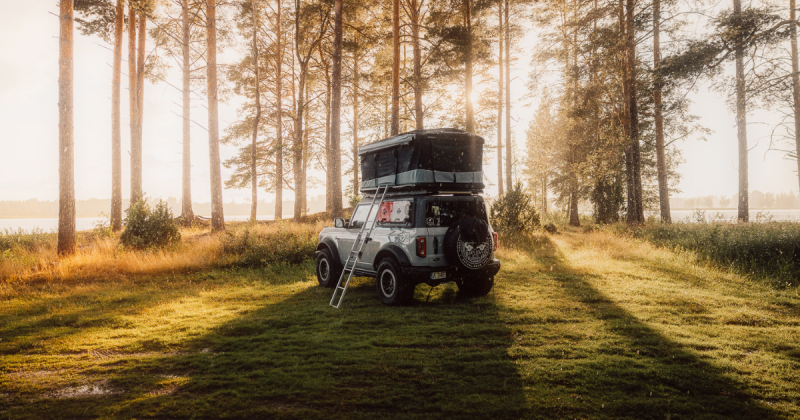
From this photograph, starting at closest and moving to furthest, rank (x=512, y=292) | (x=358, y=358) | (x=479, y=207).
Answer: (x=358, y=358), (x=479, y=207), (x=512, y=292)

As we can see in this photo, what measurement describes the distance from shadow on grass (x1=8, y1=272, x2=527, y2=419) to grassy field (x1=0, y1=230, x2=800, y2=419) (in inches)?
0.8

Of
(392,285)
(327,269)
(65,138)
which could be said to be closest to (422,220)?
(392,285)

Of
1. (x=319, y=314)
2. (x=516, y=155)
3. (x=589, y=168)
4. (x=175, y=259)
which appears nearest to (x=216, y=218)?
(x=175, y=259)

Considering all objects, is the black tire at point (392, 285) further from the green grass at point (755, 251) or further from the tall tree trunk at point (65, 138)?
the tall tree trunk at point (65, 138)

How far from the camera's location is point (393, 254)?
22.4 ft

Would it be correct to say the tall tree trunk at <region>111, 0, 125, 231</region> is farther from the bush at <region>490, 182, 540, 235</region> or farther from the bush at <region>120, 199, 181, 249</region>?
the bush at <region>490, 182, 540, 235</region>

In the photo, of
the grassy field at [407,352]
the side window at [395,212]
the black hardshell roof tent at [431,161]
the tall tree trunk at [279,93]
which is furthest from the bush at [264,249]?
the tall tree trunk at [279,93]

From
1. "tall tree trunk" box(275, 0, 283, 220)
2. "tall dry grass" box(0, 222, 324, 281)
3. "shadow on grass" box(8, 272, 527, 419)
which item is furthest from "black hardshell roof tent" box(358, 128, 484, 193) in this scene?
"tall tree trunk" box(275, 0, 283, 220)

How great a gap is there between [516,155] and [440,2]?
118ft

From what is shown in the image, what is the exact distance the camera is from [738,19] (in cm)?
1125

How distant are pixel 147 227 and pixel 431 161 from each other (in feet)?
33.6

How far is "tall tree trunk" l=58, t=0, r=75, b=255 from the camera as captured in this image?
10.6m

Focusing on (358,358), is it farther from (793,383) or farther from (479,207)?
(793,383)

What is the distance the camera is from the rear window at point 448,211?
6727mm
